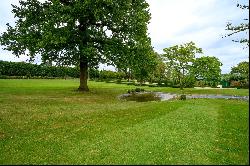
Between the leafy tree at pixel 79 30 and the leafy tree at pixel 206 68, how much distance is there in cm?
3213

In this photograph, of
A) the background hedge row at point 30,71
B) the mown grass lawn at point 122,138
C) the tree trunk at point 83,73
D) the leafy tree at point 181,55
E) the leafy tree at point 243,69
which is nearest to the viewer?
the mown grass lawn at point 122,138

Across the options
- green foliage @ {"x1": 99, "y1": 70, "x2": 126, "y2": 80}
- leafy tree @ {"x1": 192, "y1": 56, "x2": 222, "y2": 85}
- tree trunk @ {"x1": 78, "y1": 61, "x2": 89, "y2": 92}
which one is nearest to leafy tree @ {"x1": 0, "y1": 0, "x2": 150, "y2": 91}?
tree trunk @ {"x1": 78, "y1": 61, "x2": 89, "y2": 92}

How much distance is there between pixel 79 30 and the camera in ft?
153

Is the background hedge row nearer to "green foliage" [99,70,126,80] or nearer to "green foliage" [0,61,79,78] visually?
"green foliage" [0,61,79,78]

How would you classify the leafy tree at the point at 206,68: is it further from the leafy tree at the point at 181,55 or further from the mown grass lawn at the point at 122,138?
the mown grass lawn at the point at 122,138

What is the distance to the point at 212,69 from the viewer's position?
83812 mm

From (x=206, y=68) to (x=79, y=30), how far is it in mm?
44204

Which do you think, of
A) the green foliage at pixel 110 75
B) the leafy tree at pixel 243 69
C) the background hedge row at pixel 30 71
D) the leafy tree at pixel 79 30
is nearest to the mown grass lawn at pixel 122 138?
the leafy tree at pixel 243 69

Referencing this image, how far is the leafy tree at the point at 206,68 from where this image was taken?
77856mm

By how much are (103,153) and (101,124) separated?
6.94m

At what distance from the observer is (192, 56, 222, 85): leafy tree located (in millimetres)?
77856

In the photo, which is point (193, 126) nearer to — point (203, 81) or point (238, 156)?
point (238, 156)

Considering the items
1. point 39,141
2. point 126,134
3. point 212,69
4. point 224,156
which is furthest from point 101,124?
point 212,69

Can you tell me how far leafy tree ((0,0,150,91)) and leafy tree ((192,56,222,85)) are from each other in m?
32.1
